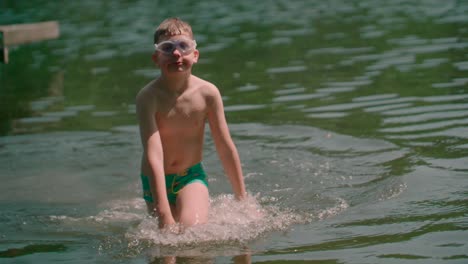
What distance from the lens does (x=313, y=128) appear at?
916cm

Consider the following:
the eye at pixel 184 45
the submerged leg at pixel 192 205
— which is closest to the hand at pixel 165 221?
the submerged leg at pixel 192 205

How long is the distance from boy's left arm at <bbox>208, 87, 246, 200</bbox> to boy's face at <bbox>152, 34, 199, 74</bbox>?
14.4 inches

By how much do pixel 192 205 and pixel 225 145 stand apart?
54cm

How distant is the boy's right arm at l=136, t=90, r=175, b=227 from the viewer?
586 cm

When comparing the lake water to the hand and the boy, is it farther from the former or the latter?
the boy

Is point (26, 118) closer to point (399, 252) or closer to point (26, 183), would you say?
point (26, 183)

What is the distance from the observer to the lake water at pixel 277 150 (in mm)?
5660

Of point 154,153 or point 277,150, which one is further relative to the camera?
A: point 277,150

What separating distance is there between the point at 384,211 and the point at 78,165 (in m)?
3.57

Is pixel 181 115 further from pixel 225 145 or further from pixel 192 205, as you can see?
pixel 192 205

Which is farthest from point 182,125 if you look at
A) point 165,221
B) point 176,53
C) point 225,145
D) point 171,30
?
point 165,221

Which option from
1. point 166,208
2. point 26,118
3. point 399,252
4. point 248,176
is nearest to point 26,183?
point 248,176

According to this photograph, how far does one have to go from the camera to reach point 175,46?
20.1ft

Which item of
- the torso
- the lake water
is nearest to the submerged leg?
the lake water
